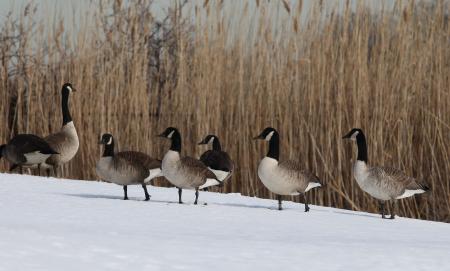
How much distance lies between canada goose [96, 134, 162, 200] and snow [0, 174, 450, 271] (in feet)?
0.49

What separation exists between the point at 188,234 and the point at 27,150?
3.74m

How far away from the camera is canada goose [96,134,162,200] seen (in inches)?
234

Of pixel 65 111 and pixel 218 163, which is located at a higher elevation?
pixel 65 111

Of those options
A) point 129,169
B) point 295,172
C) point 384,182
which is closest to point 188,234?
point 129,169

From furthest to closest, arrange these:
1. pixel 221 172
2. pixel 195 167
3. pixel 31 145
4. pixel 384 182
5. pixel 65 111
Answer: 1. pixel 65 111
2. pixel 31 145
3. pixel 221 172
4. pixel 384 182
5. pixel 195 167

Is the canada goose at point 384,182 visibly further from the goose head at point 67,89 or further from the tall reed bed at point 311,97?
the goose head at point 67,89

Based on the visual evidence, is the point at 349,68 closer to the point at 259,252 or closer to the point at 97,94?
the point at 97,94

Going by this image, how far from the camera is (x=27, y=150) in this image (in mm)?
7453

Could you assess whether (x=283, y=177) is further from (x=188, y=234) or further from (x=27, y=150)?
(x=27, y=150)

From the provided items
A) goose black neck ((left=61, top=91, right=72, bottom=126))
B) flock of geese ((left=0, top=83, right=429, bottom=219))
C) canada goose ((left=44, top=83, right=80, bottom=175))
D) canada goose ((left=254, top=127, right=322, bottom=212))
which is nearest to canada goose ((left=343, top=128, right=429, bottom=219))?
flock of geese ((left=0, top=83, right=429, bottom=219))

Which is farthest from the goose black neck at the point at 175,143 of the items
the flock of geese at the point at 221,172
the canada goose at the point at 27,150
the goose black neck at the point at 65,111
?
the goose black neck at the point at 65,111

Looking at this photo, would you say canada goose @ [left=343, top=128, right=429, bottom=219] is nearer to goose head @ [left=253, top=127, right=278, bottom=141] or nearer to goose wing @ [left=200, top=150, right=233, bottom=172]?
goose head @ [left=253, top=127, right=278, bottom=141]

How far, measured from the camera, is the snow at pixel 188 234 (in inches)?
120

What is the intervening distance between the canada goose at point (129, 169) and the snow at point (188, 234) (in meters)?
0.15
